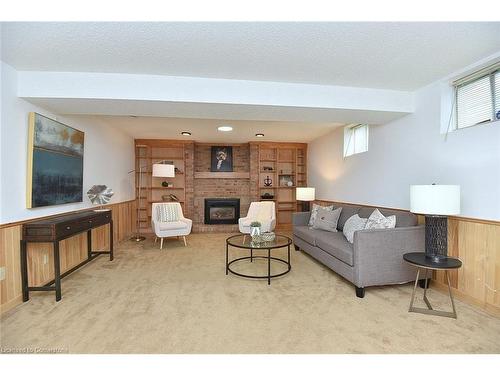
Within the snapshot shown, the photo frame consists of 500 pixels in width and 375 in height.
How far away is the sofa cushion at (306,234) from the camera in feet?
11.9

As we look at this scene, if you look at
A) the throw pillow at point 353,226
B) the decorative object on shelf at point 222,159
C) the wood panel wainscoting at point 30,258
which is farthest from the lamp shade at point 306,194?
the wood panel wainscoting at point 30,258

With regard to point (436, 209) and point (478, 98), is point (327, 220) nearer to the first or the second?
point (436, 209)

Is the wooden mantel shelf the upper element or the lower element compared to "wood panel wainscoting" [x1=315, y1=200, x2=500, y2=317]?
upper

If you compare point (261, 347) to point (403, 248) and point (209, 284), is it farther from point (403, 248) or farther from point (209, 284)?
point (403, 248)

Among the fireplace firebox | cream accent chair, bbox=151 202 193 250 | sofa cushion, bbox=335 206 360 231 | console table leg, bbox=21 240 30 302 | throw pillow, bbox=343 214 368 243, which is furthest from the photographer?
the fireplace firebox

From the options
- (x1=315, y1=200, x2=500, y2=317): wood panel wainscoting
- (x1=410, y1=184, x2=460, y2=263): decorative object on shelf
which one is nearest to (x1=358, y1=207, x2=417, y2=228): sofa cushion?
(x1=315, y1=200, x2=500, y2=317): wood panel wainscoting

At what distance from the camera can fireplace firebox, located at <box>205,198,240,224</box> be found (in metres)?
6.33

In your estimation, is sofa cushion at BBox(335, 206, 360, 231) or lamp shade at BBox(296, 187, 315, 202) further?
lamp shade at BBox(296, 187, 315, 202)

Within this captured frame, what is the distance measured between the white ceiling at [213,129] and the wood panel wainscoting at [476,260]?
2661 millimetres

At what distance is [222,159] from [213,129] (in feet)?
5.06

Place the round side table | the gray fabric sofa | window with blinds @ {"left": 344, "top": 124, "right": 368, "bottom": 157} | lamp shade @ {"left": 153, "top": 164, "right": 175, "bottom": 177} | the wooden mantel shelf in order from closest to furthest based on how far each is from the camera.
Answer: the round side table < the gray fabric sofa < window with blinds @ {"left": 344, "top": 124, "right": 368, "bottom": 157} < lamp shade @ {"left": 153, "top": 164, "right": 175, "bottom": 177} < the wooden mantel shelf

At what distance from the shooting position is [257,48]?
203 cm

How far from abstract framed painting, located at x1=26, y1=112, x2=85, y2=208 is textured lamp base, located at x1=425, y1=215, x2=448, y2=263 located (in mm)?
3998

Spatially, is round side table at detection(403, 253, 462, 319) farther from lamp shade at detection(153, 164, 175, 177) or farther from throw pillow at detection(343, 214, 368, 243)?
lamp shade at detection(153, 164, 175, 177)
